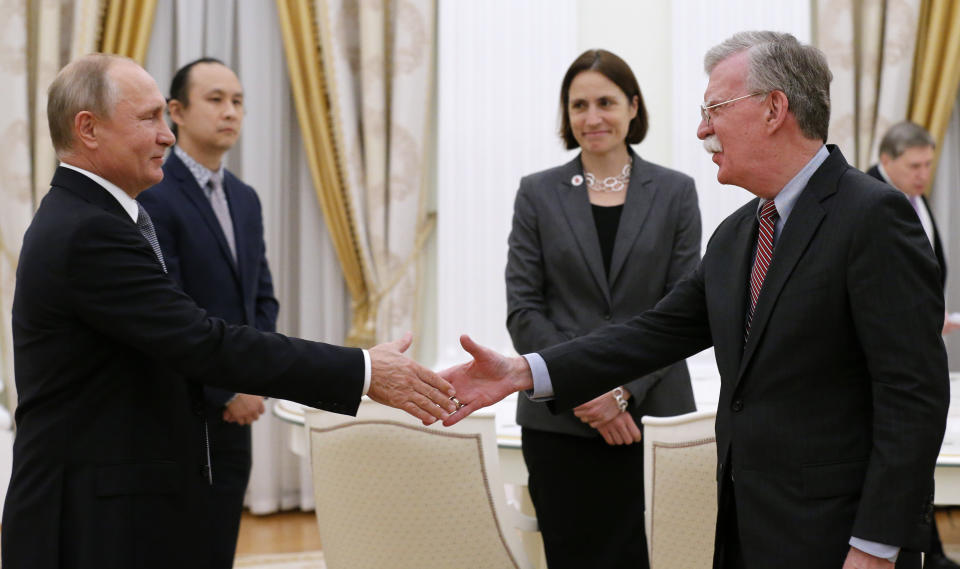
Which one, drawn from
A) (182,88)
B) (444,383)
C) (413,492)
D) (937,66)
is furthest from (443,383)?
(937,66)

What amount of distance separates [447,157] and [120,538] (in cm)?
343

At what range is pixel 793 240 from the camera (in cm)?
175

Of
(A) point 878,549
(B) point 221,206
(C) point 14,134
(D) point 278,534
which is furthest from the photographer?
(D) point 278,534

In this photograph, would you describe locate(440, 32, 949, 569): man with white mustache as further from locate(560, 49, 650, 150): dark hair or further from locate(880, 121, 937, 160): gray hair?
locate(880, 121, 937, 160): gray hair

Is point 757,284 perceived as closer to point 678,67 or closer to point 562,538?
point 562,538

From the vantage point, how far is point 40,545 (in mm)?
1927

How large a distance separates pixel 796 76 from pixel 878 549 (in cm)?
79

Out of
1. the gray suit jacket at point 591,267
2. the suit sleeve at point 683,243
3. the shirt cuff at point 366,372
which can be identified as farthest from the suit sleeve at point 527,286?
the shirt cuff at point 366,372

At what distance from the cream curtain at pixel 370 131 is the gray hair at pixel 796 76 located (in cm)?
346

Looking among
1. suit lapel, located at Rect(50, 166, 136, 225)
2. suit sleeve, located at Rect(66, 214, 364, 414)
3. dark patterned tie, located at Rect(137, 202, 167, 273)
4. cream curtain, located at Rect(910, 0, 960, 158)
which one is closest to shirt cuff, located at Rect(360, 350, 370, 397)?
suit sleeve, located at Rect(66, 214, 364, 414)

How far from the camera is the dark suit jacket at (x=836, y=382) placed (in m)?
1.61

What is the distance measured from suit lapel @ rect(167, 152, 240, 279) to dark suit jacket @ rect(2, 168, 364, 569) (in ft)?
3.18

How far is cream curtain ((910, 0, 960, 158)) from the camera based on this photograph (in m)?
5.03

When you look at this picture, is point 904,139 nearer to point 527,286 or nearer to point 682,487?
point 527,286
